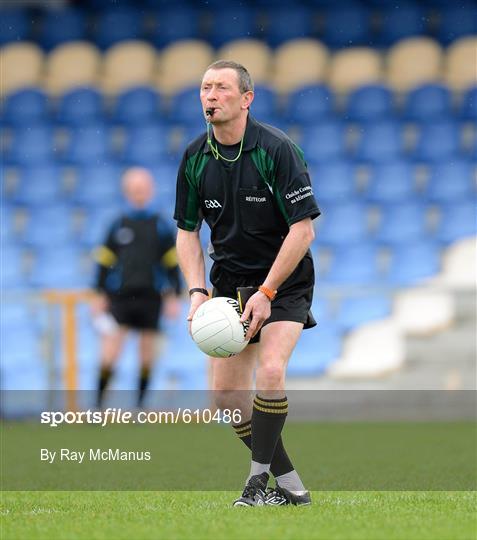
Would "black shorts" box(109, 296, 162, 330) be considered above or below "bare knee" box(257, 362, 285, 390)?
below

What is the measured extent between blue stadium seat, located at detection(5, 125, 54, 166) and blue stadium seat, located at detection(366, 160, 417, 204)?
3.78 metres

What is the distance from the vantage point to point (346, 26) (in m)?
16.0

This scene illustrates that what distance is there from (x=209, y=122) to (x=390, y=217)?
8.38 metres

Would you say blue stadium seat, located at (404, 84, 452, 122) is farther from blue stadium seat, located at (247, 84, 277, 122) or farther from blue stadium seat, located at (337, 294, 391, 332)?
blue stadium seat, located at (337, 294, 391, 332)

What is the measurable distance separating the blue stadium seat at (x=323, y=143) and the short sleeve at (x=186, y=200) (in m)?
8.76

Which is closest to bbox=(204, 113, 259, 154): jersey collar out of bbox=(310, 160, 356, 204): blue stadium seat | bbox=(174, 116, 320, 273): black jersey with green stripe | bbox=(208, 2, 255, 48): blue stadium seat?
bbox=(174, 116, 320, 273): black jersey with green stripe

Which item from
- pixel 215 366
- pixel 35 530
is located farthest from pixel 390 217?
pixel 35 530

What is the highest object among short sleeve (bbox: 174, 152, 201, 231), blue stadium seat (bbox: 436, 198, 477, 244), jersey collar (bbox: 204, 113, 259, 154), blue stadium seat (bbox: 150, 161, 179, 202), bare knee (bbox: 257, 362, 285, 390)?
jersey collar (bbox: 204, 113, 259, 154)

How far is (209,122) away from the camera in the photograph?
5.77 meters

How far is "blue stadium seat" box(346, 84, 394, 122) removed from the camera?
1507cm

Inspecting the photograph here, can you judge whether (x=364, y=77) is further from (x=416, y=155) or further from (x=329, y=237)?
(x=329, y=237)

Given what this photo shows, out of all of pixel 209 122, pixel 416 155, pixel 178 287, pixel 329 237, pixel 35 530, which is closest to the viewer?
pixel 35 530

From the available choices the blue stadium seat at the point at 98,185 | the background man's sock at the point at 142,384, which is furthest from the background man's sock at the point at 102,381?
the blue stadium seat at the point at 98,185

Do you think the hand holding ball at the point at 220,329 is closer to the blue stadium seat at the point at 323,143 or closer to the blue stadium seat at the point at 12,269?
the blue stadium seat at the point at 12,269
